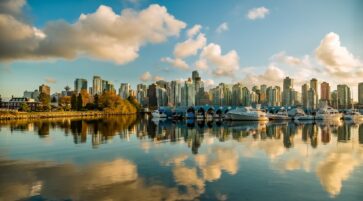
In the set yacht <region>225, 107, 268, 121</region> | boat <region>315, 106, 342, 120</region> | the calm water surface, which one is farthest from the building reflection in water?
boat <region>315, 106, 342, 120</region>

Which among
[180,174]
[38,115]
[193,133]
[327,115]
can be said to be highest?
[327,115]

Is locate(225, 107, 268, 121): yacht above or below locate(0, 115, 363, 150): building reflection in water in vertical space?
above

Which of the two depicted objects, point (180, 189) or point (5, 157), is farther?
point (5, 157)

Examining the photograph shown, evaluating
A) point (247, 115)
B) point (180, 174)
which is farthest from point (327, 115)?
point (180, 174)

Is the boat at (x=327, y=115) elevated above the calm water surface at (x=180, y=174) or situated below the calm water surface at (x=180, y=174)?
above

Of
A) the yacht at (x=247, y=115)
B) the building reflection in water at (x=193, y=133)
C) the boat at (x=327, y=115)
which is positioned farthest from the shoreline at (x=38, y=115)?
the boat at (x=327, y=115)

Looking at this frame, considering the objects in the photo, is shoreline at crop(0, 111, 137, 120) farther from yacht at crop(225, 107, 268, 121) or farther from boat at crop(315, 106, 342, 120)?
boat at crop(315, 106, 342, 120)

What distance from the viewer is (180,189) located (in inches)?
830

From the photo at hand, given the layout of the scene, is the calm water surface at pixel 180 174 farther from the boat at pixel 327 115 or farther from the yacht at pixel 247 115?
the boat at pixel 327 115

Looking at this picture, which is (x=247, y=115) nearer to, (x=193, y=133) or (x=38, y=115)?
(x=193, y=133)

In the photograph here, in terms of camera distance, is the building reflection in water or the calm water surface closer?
the calm water surface

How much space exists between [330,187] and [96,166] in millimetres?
20366

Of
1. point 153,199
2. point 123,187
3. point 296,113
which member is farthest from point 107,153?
point 296,113

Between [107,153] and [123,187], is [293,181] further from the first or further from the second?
[107,153]
